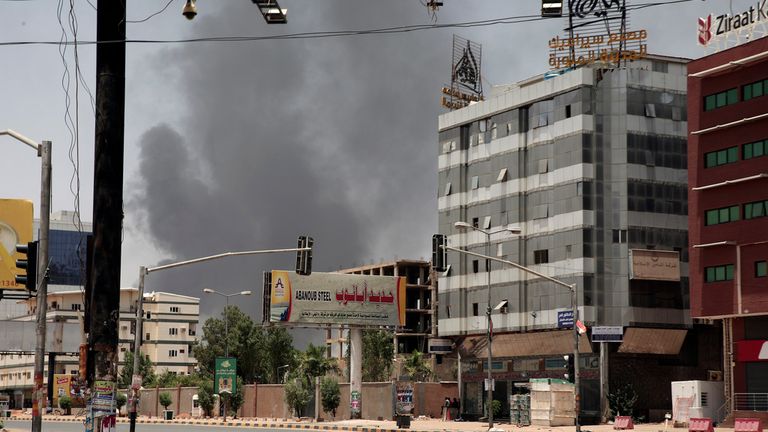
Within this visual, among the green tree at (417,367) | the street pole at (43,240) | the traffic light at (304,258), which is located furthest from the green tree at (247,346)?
the street pole at (43,240)

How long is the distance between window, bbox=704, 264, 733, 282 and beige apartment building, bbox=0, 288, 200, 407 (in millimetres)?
113542

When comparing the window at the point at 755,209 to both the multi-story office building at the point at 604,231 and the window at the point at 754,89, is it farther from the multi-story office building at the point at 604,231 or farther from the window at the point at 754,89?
the multi-story office building at the point at 604,231

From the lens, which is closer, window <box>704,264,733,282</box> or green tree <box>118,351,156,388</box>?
window <box>704,264,733,282</box>

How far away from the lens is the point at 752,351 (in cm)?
6353

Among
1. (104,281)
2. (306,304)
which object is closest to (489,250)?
(306,304)

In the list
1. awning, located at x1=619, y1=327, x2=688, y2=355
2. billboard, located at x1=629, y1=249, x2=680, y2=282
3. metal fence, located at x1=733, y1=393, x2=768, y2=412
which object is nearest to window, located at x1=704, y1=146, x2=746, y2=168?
billboard, located at x1=629, y1=249, x2=680, y2=282

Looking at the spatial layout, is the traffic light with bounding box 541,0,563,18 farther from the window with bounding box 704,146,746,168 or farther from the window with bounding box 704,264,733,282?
the window with bounding box 704,264,733,282

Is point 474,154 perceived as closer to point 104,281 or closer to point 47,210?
point 47,210

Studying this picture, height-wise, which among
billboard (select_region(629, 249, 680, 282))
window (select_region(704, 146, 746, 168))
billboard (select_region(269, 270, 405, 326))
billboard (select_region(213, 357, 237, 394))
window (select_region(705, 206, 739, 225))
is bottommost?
billboard (select_region(213, 357, 237, 394))

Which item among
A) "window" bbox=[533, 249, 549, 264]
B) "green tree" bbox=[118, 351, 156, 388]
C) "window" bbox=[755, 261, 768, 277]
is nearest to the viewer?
"window" bbox=[755, 261, 768, 277]

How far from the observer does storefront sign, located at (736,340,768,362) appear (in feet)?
206

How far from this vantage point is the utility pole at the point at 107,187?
2100 centimetres

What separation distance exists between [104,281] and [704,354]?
207 ft

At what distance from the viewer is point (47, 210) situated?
30.8m
